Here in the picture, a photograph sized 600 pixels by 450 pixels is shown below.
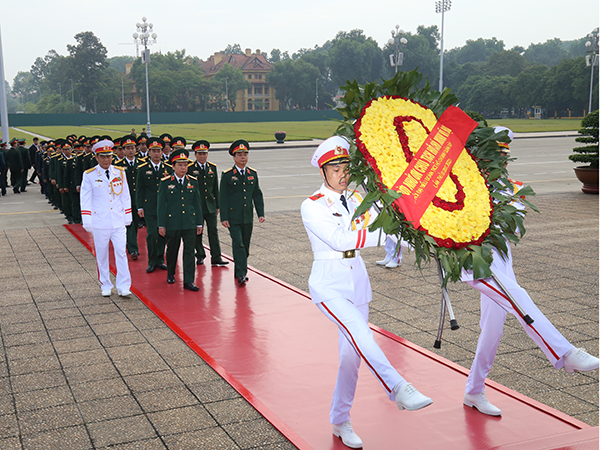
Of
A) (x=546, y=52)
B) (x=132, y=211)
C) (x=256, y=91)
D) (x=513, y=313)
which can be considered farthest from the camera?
(x=546, y=52)

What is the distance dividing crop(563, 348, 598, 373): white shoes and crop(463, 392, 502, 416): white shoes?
0.93 meters

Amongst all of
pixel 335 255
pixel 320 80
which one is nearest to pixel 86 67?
pixel 320 80

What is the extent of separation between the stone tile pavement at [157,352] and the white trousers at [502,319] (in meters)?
0.96

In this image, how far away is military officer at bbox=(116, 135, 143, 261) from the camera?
10.7 meters

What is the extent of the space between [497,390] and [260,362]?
221 cm

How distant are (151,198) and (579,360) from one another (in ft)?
24.9

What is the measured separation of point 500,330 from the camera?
4496 mm

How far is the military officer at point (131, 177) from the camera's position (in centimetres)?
1066

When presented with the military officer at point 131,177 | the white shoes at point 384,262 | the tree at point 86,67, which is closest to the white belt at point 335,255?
the white shoes at point 384,262

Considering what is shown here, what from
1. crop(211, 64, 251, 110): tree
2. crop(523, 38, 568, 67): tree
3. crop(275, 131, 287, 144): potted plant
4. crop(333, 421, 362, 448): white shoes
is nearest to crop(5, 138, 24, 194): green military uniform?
crop(333, 421, 362, 448): white shoes

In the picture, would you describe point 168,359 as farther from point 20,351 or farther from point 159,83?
point 159,83

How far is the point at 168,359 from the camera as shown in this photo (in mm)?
5879

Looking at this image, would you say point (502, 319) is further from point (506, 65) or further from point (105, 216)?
point (506, 65)

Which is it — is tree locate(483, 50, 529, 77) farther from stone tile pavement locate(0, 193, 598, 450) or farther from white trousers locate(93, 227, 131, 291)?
white trousers locate(93, 227, 131, 291)
